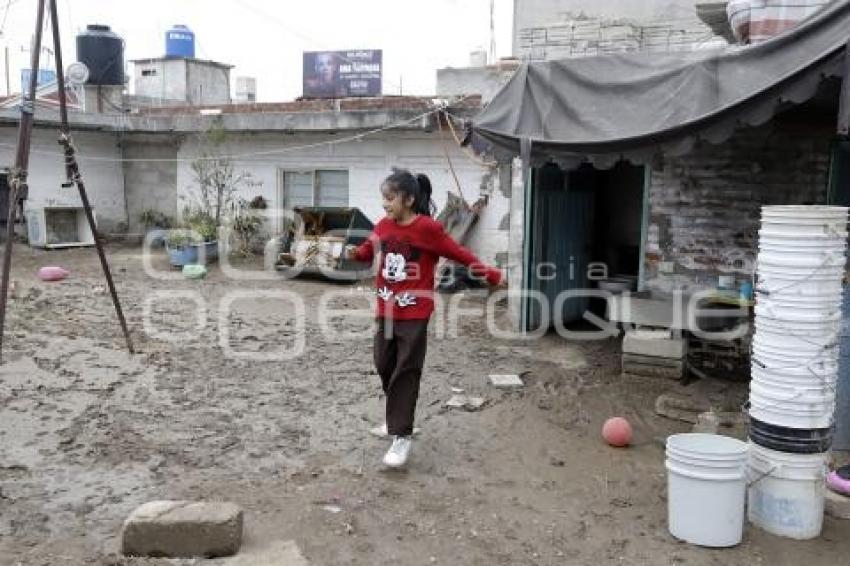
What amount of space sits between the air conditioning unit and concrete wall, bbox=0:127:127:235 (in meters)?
0.38

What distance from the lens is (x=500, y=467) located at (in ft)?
Answer: 15.1

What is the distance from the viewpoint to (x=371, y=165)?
13781 mm

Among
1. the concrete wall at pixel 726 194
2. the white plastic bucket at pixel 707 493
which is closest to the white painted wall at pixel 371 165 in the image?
the concrete wall at pixel 726 194

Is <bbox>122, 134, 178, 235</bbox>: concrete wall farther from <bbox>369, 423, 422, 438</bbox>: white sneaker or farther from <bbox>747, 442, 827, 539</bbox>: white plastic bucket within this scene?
<bbox>747, 442, 827, 539</bbox>: white plastic bucket

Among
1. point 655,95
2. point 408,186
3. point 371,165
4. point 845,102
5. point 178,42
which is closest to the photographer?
point 845,102

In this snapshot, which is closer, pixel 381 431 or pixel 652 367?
pixel 381 431

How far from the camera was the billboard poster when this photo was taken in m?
24.7

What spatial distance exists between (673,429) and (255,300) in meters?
6.50

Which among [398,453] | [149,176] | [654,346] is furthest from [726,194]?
[149,176]

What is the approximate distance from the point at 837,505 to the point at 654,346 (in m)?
2.55

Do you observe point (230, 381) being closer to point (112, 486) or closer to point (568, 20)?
point (112, 486)

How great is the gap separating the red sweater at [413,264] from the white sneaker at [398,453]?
744mm

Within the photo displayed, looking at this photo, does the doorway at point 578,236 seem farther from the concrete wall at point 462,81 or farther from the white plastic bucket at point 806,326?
the concrete wall at point 462,81

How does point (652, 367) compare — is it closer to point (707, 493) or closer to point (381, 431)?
point (381, 431)
